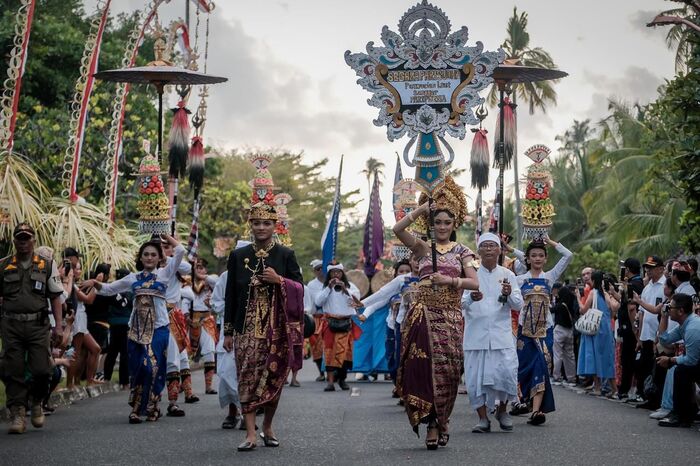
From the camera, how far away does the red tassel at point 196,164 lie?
16938 mm

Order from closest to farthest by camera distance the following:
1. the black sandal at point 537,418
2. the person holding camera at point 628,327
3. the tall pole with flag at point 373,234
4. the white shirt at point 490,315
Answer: the white shirt at point 490,315, the black sandal at point 537,418, the person holding camera at point 628,327, the tall pole with flag at point 373,234

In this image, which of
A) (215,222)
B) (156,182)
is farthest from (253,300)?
(215,222)

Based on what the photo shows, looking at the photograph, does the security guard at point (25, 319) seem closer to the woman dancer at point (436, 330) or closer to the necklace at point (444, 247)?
the woman dancer at point (436, 330)

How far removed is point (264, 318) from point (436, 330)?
4.90 feet

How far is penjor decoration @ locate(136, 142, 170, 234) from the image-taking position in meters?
14.4

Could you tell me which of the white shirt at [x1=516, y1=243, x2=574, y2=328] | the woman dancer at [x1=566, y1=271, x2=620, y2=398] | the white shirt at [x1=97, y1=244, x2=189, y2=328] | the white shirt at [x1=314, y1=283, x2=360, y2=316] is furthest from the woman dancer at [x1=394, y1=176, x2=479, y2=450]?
the white shirt at [x1=314, y1=283, x2=360, y2=316]

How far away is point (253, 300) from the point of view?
10883 millimetres

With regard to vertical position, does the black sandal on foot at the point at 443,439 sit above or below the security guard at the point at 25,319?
below

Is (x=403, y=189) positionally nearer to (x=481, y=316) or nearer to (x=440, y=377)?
(x=481, y=316)

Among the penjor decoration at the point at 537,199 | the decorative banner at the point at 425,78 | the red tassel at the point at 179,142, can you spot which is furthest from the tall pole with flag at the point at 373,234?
the decorative banner at the point at 425,78

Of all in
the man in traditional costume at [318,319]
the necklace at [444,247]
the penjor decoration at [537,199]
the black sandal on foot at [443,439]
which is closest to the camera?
the black sandal on foot at [443,439]

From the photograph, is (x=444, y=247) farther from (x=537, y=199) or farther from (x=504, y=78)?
(x=504, y=78)

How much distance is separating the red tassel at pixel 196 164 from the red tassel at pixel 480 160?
382 cm

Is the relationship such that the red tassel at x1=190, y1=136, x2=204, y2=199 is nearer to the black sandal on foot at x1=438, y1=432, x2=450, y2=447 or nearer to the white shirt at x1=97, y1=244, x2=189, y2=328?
the white shirt at x1=97, y1=244, x2=189, y2=328
